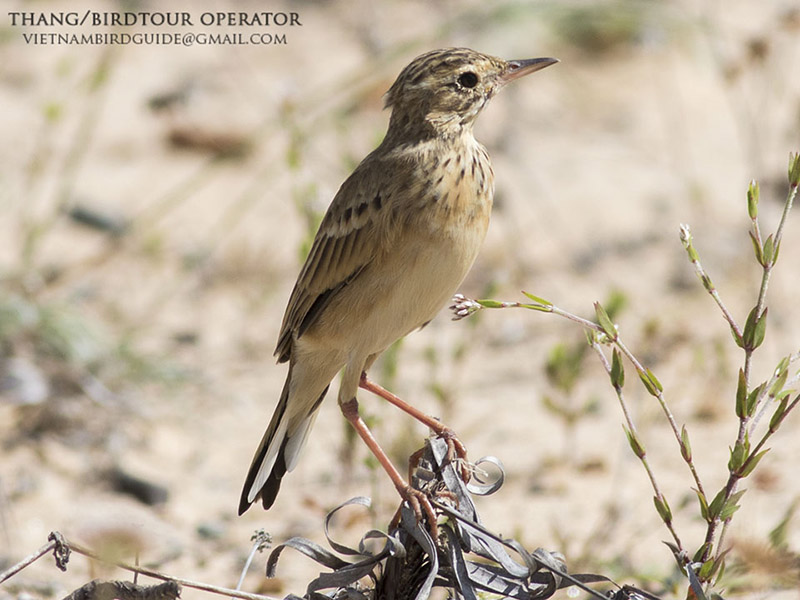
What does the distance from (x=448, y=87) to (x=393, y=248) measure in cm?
71

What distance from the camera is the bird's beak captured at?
390 centimetres

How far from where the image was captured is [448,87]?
156 inches

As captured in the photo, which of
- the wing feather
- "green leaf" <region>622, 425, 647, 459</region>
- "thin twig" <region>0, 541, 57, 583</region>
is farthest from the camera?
the wing feather

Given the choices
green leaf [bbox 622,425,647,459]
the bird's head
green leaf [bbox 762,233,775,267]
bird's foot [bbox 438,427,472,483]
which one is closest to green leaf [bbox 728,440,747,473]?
green leaf [bbox 622,425,647,459]

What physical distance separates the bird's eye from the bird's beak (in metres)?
0.11

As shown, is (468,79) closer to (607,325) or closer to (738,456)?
(607,325)

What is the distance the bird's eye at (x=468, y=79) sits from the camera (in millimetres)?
3973

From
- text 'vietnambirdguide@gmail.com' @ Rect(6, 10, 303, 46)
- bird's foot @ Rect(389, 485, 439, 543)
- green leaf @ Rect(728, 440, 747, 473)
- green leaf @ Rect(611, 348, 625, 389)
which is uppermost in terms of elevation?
text 'vietnambirdguide@gmail.com' @ Rect(6, 10, 303, 46)

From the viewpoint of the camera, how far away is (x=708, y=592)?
2.84 metres

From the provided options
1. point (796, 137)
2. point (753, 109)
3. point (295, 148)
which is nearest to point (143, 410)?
point (295, 148)

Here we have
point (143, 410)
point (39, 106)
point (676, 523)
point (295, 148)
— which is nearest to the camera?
point (295, 148)

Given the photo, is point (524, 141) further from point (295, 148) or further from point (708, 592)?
point (708, 592)

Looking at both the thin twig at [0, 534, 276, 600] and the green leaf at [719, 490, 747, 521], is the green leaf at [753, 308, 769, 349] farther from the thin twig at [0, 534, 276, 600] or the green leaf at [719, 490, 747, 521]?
the thin twig at [0, 534, 276, 600]

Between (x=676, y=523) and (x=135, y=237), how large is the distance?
4611mm
